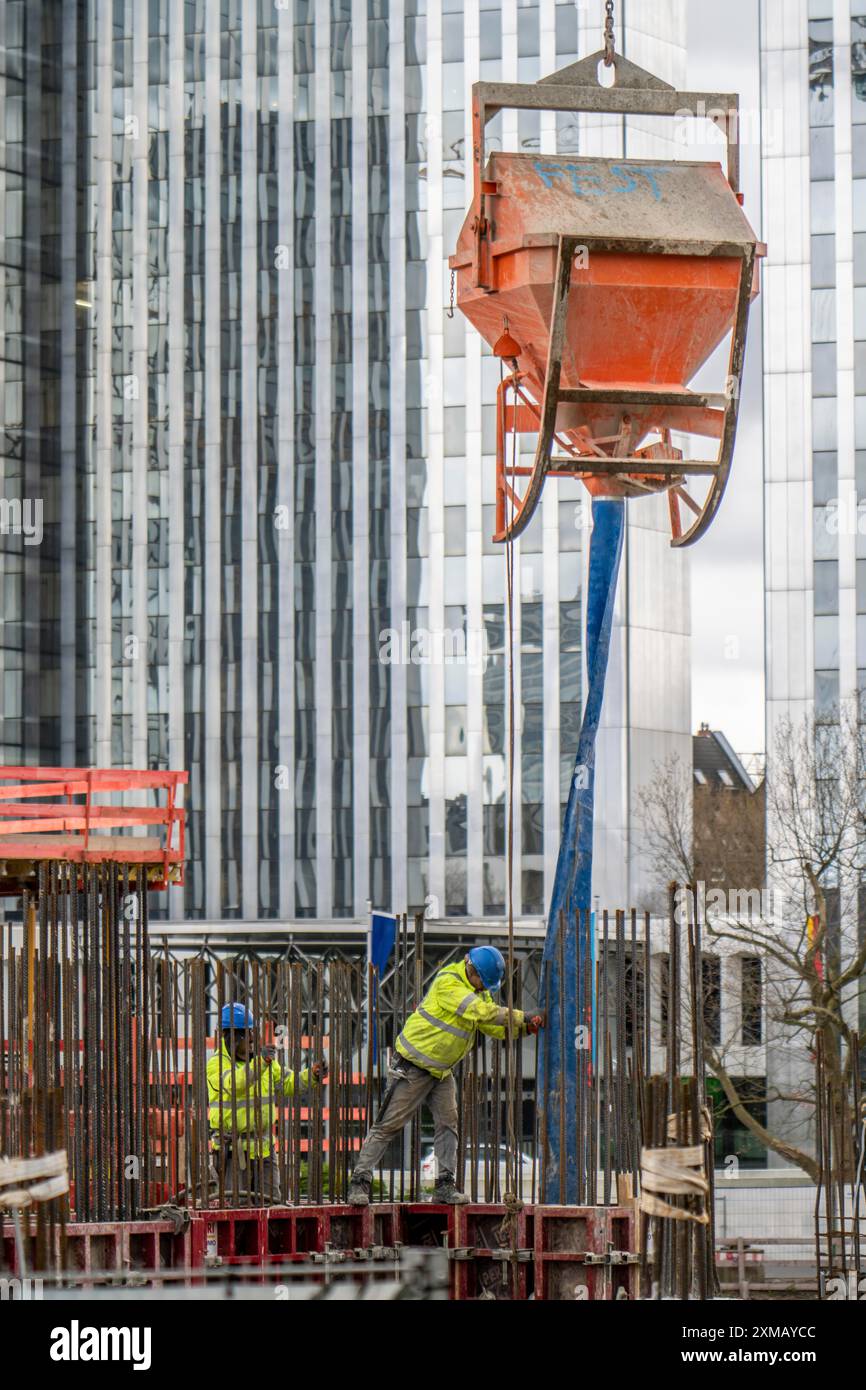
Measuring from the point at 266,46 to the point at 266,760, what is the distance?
97.5 feet

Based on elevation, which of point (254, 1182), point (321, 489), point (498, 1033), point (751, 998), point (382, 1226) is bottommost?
point (751, 998)

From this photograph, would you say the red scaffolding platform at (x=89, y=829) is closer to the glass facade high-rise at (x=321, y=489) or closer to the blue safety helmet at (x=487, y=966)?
the blue safety helmet at (x=487, y=966)

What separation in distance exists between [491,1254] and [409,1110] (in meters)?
1.09

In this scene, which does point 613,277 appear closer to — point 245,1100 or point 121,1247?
point 245,1100

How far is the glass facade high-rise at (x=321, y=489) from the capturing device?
8394 cm

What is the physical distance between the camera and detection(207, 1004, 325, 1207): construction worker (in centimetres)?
1520

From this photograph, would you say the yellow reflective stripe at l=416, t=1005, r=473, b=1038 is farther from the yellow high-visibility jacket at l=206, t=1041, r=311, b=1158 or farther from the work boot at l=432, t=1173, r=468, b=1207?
the yellow high-visibility jacket at l=206, t=1041, r=311, b=1158

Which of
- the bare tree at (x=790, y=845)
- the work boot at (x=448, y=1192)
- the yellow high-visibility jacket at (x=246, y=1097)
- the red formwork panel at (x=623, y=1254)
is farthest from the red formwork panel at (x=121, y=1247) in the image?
the bare tree at (x=790, y=845)

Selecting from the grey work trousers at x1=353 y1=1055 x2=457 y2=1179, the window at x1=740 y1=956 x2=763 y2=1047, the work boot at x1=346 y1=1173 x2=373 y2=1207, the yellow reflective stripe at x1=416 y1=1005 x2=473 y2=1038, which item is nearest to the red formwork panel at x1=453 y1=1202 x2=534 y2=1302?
the grey work trousers at x1=353 y1=1055 x2=457 y2=1179

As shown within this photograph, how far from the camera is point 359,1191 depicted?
14.8 meters

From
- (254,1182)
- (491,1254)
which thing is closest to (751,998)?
(254,1182)
